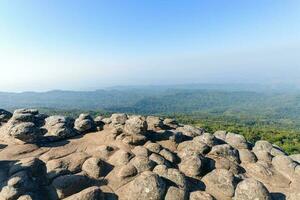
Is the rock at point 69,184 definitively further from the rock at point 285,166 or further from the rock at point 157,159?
the rock at point 285,166

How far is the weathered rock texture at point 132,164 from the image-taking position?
18281mm

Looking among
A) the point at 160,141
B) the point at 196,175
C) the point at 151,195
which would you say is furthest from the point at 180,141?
the point at 151,195

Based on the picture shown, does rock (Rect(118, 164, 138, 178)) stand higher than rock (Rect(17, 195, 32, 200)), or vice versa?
rock (Rect(118, 164, 138, 178))

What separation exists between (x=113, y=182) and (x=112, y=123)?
10580 millimetres

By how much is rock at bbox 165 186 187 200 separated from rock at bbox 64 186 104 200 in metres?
4.50

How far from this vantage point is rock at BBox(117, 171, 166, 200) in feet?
58.2

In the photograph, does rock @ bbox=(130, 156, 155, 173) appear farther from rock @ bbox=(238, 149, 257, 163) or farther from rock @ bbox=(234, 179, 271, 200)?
rock @ bbox=(238, 149, 257, 163)

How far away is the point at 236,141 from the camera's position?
29.4 metres

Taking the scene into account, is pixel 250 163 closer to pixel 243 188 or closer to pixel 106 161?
pixel 243 188

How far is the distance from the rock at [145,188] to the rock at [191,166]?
365 centimetres

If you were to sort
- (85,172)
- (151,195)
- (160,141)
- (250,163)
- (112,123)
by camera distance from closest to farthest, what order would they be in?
(151,195) → (85,172) → (250,163) → (160,141) → (112,123)

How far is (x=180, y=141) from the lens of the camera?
1086 inches

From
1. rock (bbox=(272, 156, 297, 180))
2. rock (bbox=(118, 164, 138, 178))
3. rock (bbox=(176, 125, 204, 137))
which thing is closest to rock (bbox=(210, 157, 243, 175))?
rock (bbox=(272, 156, 297, 180))

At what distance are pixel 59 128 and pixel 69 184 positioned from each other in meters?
10.5
